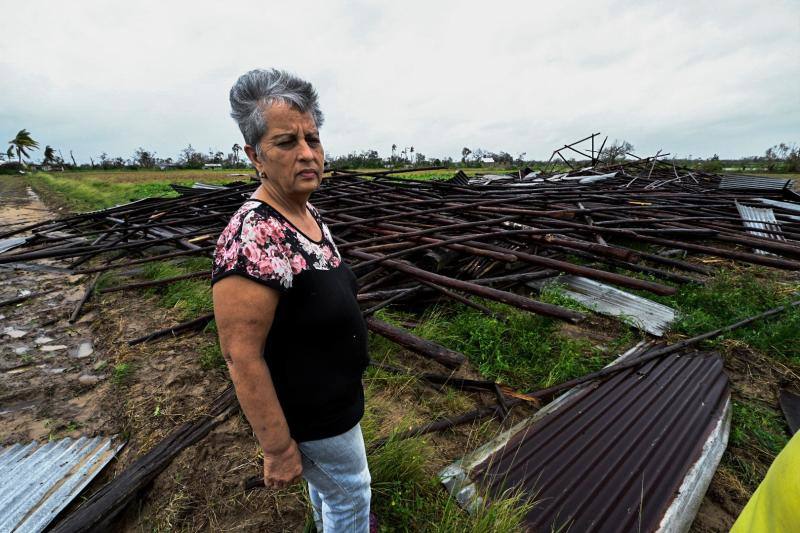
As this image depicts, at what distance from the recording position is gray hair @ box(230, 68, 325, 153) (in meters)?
1.11

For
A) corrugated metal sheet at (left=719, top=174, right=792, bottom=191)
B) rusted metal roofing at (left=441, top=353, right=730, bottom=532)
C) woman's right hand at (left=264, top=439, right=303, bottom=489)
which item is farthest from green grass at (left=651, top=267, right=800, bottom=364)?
corrugated metal sheet at (left=719, top=174, right=792, bottom=191)

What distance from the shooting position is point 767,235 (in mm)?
5137

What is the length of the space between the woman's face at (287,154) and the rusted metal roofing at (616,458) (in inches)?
66.4

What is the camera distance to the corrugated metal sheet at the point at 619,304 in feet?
10.5

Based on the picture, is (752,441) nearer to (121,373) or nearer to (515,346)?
(515,346)

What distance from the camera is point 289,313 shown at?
1044 mm

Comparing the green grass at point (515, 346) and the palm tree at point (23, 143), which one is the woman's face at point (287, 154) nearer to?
the green grass at point (515, 346)

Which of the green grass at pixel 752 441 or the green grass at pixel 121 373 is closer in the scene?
the green grass at pixel 752 441

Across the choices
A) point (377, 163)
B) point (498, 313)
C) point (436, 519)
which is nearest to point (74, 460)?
point (436, 519)

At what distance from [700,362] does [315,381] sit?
308 cm

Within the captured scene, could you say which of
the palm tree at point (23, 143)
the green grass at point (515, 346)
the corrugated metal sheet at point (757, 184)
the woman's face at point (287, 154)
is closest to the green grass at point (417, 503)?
the green grass at point (515, 346)

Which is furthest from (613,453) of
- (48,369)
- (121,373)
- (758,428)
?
(48,369)

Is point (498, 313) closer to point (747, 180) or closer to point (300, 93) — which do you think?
point (300, 93)

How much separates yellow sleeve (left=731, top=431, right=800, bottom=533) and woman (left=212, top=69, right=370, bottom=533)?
1.03 m
